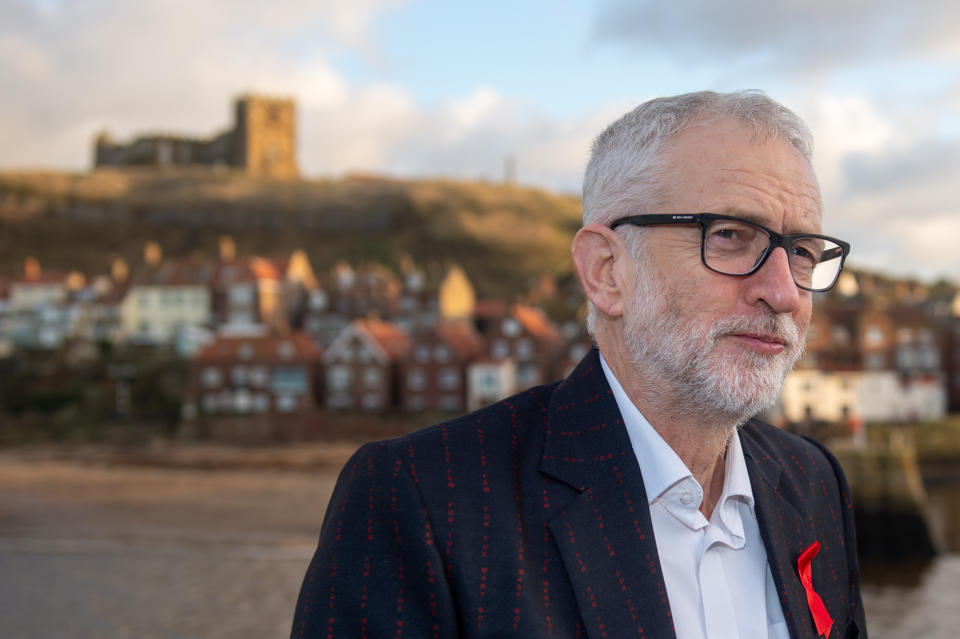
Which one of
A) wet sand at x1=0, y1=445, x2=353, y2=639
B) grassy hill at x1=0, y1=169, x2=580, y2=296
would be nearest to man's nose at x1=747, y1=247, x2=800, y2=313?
wet sand at x1=0, y1=445, x2=353, y2=639

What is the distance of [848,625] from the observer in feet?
7.35

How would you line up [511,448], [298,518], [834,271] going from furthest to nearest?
[298,518] < [834,271] < [511,448]

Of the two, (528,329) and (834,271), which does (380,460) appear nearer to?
(834,271)

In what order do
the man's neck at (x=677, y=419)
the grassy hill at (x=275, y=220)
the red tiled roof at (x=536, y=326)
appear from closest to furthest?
the man's neck at (x=677, y=419), the red tiled roof at (x=536, y=326), the grassy hill at (x=275, y=220)

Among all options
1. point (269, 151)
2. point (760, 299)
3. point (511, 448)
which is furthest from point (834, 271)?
point (269, 151)

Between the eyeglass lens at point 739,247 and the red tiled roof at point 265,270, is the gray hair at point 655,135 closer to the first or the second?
the eyeglass lens at point 739,247

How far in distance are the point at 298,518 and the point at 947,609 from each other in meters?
18.4

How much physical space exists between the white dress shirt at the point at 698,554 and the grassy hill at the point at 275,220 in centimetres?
9486

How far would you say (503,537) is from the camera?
1.76 m

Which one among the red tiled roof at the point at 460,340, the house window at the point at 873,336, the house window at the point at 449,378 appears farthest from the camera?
the house window at the point at 873,336

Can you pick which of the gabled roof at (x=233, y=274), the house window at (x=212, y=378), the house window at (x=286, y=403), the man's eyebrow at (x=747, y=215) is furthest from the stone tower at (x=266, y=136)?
the man's eyebrow at (x=747, y=215)

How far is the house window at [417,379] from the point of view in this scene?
150 feet

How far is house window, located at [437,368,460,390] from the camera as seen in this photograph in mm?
45438

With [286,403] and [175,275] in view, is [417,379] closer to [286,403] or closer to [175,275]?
[286,403]
